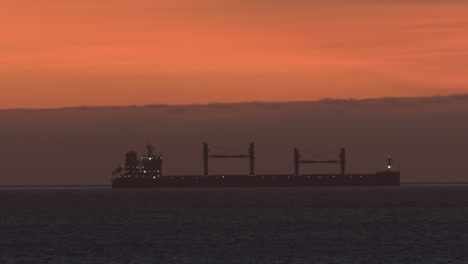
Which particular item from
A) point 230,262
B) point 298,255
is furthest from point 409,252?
point 230,262

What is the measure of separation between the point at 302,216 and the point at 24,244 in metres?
56.3

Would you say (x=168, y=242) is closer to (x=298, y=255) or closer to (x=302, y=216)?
(x=298, y=255)

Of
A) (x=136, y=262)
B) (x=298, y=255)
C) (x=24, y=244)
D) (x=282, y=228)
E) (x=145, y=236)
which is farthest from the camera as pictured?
(x=282, y=228)

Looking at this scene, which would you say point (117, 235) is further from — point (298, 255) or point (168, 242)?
point (298, 255)

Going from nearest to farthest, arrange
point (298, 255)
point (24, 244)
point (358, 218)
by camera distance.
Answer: point (298, 255) < point (24, 244) < point (358, 218)

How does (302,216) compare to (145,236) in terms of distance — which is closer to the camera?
(145,236)

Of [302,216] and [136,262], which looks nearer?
[136,262]

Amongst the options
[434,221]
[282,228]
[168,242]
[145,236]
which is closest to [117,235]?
[145,236]

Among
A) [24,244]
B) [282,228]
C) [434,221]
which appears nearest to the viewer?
[24,244]

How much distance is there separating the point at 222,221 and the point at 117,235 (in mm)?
26945

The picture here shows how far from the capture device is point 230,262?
70062mm

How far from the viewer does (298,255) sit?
74.9 meters

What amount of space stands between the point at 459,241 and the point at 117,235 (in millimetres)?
28736

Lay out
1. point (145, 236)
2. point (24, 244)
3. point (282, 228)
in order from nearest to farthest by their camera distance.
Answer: point (24, 244) → point (145, 236) → point (282, 228)
